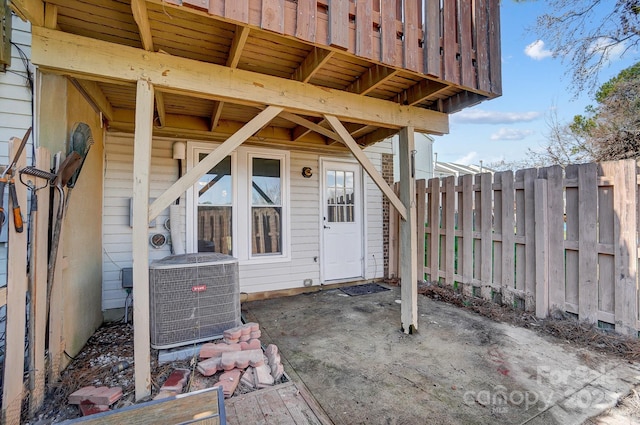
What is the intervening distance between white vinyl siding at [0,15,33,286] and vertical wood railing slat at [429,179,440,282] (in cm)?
481

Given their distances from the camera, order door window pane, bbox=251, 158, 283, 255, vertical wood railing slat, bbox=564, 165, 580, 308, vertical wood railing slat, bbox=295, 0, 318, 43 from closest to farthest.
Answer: vertical wood railing slat, bbox=295, 0, 318, 43 < vertical wood railing slat, bbox=564, 165, 580, 308 < door window pane, bbox=251, 158, 283, 255

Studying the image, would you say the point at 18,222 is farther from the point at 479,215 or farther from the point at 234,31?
the point at 479,215

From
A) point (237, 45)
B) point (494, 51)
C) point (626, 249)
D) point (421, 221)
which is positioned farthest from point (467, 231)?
point (237, 45)

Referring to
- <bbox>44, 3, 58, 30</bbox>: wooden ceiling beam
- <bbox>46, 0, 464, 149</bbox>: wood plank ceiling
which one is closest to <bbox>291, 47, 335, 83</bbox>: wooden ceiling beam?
<bbox>46, 0, 464, 149</bbox>: wood plank ceiling

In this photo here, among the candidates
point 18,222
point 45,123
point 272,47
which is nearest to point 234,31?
point 272,47

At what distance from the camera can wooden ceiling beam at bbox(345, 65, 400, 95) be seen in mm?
2498

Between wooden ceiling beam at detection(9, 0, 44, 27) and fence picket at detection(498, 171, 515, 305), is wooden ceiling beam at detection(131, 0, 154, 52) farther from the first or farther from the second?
fence picket at detection(498, 171, 515, 305)

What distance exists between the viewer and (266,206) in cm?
438

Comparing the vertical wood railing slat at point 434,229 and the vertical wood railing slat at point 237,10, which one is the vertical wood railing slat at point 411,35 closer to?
the vertical wood railing slat at point 237,10

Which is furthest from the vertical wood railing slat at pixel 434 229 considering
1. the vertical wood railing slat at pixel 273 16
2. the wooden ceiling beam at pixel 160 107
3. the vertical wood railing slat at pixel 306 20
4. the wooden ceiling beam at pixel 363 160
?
the wooden ceiling beam at pixel 160 107

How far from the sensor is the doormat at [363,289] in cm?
465

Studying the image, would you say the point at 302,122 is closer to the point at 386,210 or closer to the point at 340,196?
the point at 340,196

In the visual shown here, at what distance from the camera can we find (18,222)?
5.24 ft

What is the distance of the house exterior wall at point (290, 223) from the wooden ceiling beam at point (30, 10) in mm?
1944
